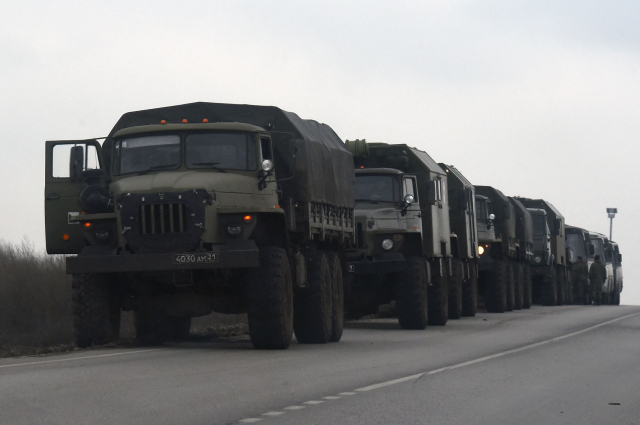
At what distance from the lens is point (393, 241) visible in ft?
71.2

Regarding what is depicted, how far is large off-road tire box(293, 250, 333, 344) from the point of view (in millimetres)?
16094

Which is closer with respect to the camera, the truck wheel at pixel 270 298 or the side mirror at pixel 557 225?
the truck wheel at pixel 270 298

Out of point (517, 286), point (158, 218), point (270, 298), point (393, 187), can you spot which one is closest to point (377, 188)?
point (393, 187)

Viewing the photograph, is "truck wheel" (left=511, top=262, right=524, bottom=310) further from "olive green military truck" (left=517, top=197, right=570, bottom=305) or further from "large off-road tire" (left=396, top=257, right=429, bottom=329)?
"large off-road tire" (left=396, top=257, right=429, bottom=329)

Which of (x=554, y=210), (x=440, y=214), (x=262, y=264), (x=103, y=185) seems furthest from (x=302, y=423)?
(x=554, y=210)

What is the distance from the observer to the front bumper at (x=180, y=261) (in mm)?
13633

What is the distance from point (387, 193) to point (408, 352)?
745 cm

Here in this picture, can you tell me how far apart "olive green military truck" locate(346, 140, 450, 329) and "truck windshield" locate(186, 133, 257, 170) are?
630cm

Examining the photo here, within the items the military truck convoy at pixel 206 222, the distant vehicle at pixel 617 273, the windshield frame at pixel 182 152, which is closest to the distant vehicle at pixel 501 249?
the military truck convoy at pixel 206 222

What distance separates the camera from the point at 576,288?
51.4 m

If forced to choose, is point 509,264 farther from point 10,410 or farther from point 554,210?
point 10,410

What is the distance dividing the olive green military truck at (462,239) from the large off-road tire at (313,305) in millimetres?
10583

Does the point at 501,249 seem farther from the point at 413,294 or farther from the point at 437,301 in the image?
the point at 413,294

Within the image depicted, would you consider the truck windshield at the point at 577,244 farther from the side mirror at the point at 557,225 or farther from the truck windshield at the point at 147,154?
the truck windshield at the point at 147,154
